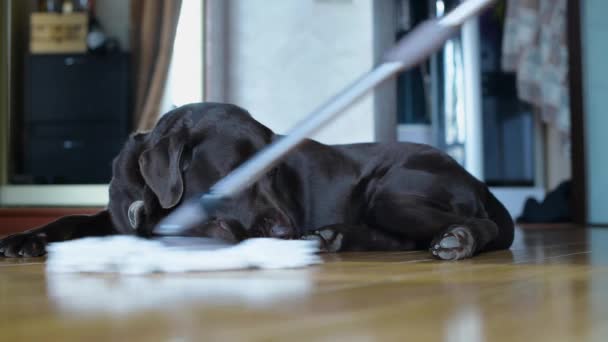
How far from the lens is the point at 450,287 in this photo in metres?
1.08

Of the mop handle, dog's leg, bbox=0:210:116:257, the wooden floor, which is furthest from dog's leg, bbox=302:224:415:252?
the mop handle

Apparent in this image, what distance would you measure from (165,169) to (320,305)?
3.21 feet

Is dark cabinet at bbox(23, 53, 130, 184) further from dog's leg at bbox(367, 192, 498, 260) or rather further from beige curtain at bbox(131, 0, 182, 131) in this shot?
dog's leg at bbox(367, 192, 498, 260)

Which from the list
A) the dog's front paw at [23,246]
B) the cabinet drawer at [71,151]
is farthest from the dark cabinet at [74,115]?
the dog's front paw at [23,246]

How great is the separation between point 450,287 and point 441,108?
4.44m

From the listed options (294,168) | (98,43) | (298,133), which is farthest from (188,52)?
(298,133)

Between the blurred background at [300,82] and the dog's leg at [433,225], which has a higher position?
the blurred background at [300,82]

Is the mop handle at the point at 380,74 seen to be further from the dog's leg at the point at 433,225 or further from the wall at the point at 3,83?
the wall at the point at 3,83

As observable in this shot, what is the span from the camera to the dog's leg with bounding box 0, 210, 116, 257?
1831 mm

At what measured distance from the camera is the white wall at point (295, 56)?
136 inches

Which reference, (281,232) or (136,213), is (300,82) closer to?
(136,213)

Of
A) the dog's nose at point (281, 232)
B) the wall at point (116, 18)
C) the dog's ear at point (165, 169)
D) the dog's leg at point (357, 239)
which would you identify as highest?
the wall at point (116, 18)

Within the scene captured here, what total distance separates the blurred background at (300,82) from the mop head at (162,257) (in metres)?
A: 2.05

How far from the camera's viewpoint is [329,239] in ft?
6.32
